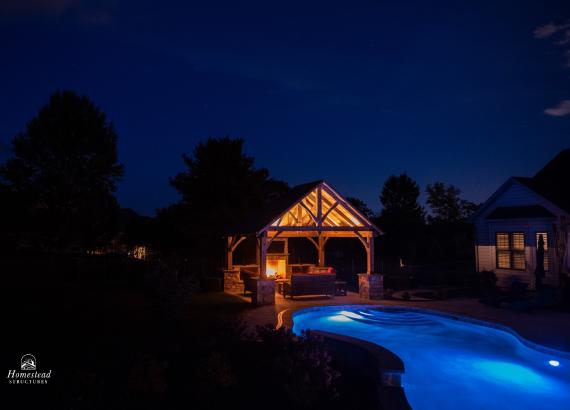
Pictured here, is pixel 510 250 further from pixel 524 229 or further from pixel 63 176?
pixel 63 176

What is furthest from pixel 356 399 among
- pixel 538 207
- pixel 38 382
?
pixel 538 207

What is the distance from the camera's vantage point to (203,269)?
79.4 feet

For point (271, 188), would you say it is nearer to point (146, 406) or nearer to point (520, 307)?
point (520, 307)

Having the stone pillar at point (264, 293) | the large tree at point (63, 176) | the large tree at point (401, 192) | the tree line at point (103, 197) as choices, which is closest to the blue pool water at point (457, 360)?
the stone pillar at point (264, 293)

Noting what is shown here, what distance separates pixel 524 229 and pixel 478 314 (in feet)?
21.8

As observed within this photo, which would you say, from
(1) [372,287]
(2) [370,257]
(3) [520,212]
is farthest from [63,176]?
→ (3) [520,212]

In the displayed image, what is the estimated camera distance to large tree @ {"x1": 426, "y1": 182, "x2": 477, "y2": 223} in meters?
39.9

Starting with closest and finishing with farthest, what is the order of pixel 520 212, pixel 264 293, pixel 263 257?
pixel 264 293, pixel 263 257, pixel 520 212

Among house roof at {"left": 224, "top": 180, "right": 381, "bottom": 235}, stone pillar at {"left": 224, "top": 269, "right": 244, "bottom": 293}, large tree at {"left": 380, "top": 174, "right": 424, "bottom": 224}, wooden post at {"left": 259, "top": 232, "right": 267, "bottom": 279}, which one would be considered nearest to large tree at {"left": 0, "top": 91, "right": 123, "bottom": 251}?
stone pillar at {"left": 224, "top": 269, "right": 244, "bottom": 293}

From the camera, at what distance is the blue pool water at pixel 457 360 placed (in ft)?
27.1

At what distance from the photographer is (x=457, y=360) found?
35.0ft

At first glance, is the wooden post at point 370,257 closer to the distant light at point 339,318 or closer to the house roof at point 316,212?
the house roof at point 316,212

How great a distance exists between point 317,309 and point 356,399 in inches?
345

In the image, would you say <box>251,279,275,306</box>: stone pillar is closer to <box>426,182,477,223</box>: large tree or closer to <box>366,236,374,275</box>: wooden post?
<box>366,236,374,275</box>: wooden post
